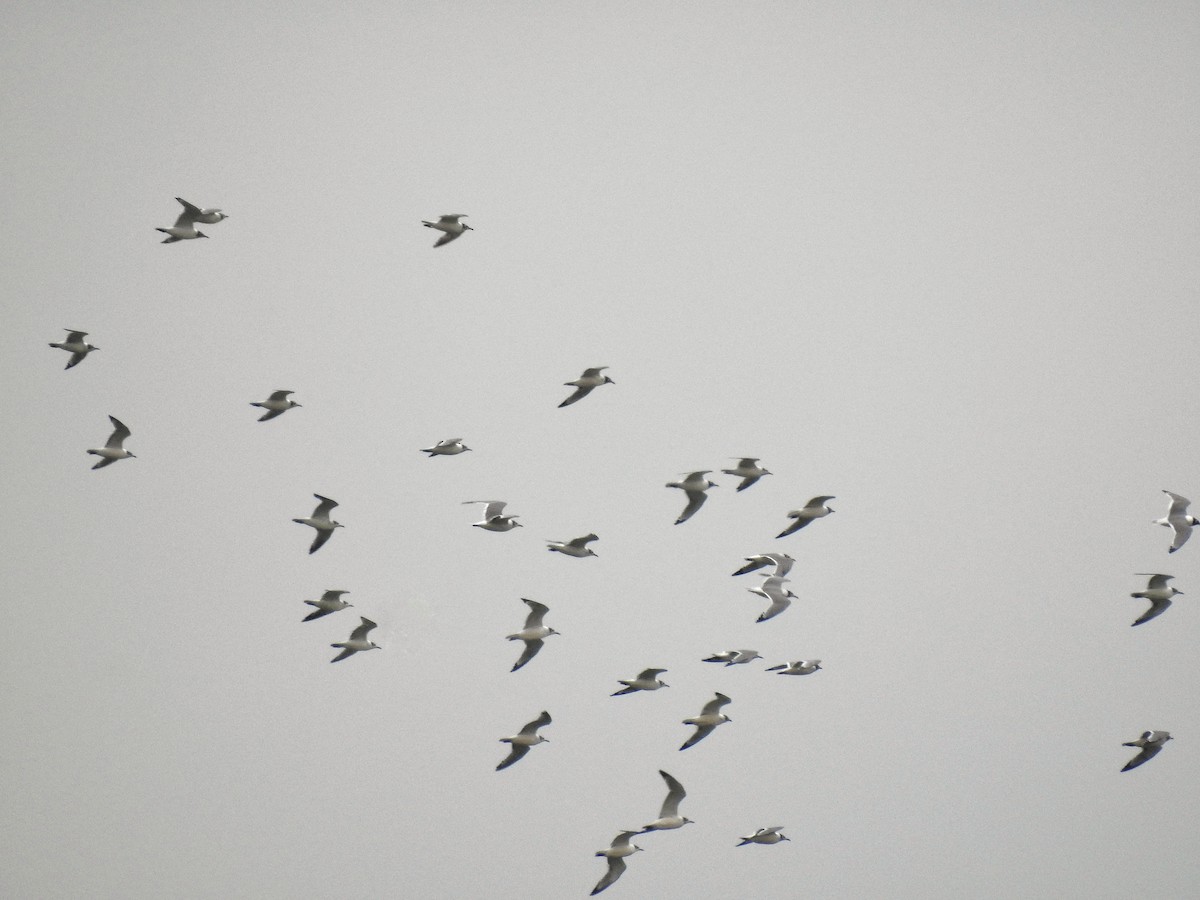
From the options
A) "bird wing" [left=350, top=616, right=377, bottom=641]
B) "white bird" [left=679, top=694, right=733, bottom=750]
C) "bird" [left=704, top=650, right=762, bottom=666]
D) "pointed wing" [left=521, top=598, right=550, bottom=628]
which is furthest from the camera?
"bird wing" [left=350, top=616, right=377, bottom=641]

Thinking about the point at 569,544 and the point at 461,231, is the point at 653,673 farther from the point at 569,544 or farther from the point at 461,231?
the point at 461,231

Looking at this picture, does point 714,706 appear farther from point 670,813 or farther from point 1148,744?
point 1148,744

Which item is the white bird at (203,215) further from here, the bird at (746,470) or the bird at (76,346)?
the bird at (746,470)

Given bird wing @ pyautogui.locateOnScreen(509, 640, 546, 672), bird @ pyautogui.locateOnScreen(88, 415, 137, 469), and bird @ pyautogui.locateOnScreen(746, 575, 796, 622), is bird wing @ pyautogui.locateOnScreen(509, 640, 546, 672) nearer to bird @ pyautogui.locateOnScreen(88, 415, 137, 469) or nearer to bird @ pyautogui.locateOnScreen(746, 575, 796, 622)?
bird @ pyautogui.locateOnScreen(746, 575, 796, 622)

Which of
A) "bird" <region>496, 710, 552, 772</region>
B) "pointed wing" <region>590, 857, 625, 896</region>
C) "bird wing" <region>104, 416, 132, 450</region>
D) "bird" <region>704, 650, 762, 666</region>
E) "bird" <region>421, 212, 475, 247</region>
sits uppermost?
"bird" <region>421, 212, 475, 247</region>

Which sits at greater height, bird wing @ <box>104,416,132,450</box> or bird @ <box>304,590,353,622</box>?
bird wing @ <box>104,416,132,450</box>

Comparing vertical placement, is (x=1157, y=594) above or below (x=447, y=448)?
below

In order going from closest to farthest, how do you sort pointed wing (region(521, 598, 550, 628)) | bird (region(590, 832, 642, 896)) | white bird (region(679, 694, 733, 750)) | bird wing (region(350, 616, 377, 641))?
bird (region(590, 832, 642, 896)) → white bird (region(679, 694, 733, 750)) → pointed wing (region(521, 598, 550, 628)) → bird wing (region(350, 616, 377, 641))

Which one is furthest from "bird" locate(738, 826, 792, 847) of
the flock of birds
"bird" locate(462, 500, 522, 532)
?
"bird" locate(462, 500, 522, 532)

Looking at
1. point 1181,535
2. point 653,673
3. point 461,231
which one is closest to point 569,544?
point 653,673

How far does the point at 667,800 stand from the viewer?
1291 inches

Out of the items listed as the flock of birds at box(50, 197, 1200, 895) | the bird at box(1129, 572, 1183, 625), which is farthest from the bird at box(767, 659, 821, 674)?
the bird at box(1129, 572, 1183, 625)

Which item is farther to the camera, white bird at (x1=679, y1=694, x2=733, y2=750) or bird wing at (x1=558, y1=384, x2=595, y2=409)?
white bird at (x1=679, y1=694, x2=733, y2=750)

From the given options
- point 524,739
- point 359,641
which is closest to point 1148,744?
point 524,739
